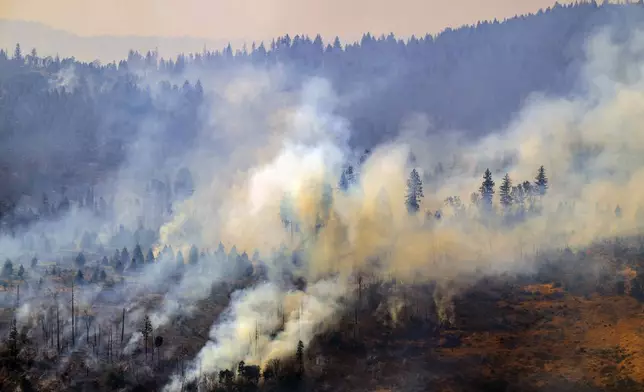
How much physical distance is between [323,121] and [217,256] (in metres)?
75.0

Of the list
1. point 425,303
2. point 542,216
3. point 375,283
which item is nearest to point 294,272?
point 375,283

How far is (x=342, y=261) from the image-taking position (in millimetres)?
106438

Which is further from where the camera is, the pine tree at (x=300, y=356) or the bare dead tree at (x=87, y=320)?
the bare dead tree at (x=87, y=320)

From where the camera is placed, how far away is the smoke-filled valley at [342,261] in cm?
8756

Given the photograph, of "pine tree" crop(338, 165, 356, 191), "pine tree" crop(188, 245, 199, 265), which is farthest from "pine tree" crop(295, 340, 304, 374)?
"pine tree" crop(338, 165, 356, 191)

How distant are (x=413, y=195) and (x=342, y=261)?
2461 centimetres

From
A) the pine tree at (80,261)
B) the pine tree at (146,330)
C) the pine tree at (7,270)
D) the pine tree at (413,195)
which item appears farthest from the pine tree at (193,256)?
the pine tree at (413,195)

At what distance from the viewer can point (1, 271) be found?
117m

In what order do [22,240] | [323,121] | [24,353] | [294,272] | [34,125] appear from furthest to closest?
[34,125] → [323,121] → [22,240] → [294,272] → [24,353]

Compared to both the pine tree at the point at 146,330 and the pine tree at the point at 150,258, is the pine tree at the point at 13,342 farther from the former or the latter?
the pine tree at the point at 150,258

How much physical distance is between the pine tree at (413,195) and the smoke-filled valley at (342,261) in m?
0.42

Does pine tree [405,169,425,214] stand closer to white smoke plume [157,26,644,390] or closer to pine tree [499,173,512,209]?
white smoke plume [157,26,644,390]

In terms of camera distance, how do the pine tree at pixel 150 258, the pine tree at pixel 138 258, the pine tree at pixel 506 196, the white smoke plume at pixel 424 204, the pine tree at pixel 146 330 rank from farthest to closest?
the pine tree at pixel 506 196 → the pine tree at pixel 150 258 → the pine tree at pixel 138 258 → the white smoke plume at pixel 424 204 → the pine tree at pixel 146 330

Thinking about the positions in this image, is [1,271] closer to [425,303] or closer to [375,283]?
[375,283]
